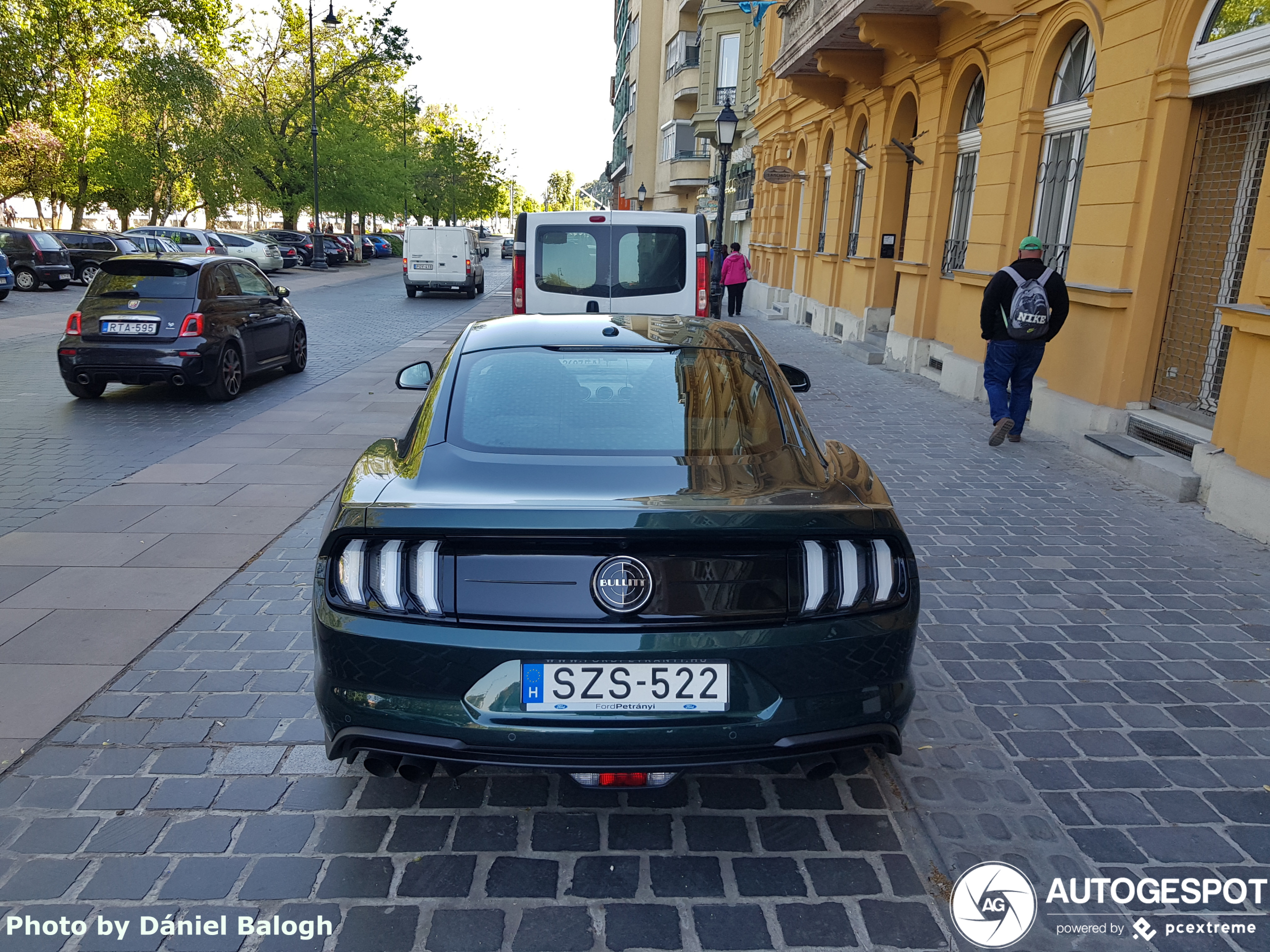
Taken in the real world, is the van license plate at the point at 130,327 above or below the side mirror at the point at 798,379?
below

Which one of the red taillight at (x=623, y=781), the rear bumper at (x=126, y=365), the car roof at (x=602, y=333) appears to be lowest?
the rear bumper at (x=126, y=365)

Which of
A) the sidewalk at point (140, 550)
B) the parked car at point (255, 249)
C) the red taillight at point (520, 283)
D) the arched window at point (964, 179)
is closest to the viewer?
the sidewalk at point (140, 550)

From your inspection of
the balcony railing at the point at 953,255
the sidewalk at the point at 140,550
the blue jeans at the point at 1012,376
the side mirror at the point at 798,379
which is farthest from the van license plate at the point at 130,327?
the balcony railing at the point at 953,255

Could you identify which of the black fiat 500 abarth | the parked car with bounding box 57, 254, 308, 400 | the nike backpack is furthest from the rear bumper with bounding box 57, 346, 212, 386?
the black fiat 500 abarth

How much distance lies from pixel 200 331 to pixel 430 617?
9.24 meters

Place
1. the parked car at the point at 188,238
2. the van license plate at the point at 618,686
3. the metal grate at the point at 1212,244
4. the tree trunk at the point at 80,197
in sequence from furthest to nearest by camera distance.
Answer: the tree trunk at the point at 80,197, the parked car at the point at 188,238, the metal grate at the point at 1212,244, the van license plate at the point at 618,686

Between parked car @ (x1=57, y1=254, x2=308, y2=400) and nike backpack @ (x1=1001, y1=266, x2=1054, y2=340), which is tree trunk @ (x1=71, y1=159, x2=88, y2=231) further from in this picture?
nike backpack @ (x1=1001, y1=266, x2=1054, y2=340)

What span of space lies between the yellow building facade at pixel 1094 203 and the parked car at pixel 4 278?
720 inches

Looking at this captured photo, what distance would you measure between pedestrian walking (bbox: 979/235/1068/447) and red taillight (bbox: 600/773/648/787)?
756 cm

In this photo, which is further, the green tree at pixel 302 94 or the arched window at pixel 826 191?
the green tree at pixel 302 94

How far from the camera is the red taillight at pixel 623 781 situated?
281 cm

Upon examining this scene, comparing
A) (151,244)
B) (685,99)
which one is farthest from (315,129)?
(685,99)

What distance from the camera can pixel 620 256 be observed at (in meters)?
10.8

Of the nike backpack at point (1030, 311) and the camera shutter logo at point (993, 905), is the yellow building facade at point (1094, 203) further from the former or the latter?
the camera shutter logo at point (993, 905)
